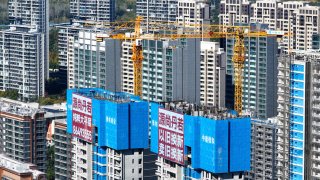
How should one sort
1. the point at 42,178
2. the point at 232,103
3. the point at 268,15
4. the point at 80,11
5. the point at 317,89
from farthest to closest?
the point at 80,11
the point at 268,15
the point at 232,103
the point at 42,178
the point at 317,89

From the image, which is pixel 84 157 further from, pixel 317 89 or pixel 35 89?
pixel 35 89

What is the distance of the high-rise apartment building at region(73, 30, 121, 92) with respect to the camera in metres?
43.1

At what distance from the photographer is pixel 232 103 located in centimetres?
4588

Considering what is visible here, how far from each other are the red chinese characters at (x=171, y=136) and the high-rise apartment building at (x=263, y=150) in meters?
5.53

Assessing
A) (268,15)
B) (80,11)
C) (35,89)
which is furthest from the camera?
(80,11)

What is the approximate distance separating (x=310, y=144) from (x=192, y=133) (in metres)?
3.52

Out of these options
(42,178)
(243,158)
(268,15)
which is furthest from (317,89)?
(268,15)

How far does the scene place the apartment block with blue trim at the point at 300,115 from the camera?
30172 mm

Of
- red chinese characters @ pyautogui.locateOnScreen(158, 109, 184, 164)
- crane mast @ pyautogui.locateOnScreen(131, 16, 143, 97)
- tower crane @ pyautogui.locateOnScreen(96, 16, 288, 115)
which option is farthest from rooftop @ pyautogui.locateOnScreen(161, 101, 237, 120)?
tower crane @ pyautogui.locateOnScreen(96, 16, 288, 115)

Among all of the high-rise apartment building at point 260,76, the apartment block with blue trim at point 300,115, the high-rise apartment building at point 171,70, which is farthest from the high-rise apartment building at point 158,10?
the apartment block with blue trim at point 300,115

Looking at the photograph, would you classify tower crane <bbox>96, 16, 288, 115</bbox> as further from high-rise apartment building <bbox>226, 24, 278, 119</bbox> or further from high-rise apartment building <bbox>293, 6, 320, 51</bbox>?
high-rise apartment building <bbox>293, 6, 320, 51</bbox>

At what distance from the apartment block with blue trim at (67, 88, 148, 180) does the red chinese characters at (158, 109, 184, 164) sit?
1.53 meters

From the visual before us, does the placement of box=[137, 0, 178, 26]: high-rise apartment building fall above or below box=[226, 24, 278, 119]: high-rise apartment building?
above

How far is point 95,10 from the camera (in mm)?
68812
